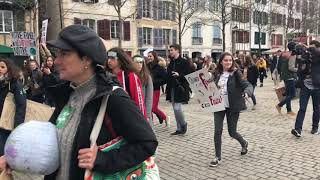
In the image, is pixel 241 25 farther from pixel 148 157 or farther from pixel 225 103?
pixel 148 157

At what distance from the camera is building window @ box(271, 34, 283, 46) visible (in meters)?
61.8

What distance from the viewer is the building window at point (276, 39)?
61.8 metres

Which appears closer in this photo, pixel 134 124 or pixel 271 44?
pixel 134 124

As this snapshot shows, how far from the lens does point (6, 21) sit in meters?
28.1

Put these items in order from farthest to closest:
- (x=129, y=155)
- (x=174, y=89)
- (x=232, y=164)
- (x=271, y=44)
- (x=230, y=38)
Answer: (x=271, y=44)
(x=230, y=38)
(x=174, y=89)
(x=232, y=164)
(x=129, y=155)

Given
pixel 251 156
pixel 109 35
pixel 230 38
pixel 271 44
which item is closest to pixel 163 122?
pixel 251 156

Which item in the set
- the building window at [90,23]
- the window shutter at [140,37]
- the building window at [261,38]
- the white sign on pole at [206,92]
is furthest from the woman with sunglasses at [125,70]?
the building window at [261,38]

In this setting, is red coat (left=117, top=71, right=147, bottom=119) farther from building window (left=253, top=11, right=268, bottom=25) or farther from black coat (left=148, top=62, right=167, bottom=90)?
building window (left=253, top=11, right=268, bottom=25)

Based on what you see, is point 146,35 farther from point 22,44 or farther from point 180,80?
point 180,80

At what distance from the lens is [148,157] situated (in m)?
2.07

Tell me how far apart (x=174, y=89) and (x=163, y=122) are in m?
1.68

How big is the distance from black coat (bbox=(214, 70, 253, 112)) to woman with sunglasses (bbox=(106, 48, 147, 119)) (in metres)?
1.39

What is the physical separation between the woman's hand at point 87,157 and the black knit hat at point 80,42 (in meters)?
0.44

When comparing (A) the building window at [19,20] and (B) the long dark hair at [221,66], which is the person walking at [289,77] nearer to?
(B) the long dark hair at [221,66]
